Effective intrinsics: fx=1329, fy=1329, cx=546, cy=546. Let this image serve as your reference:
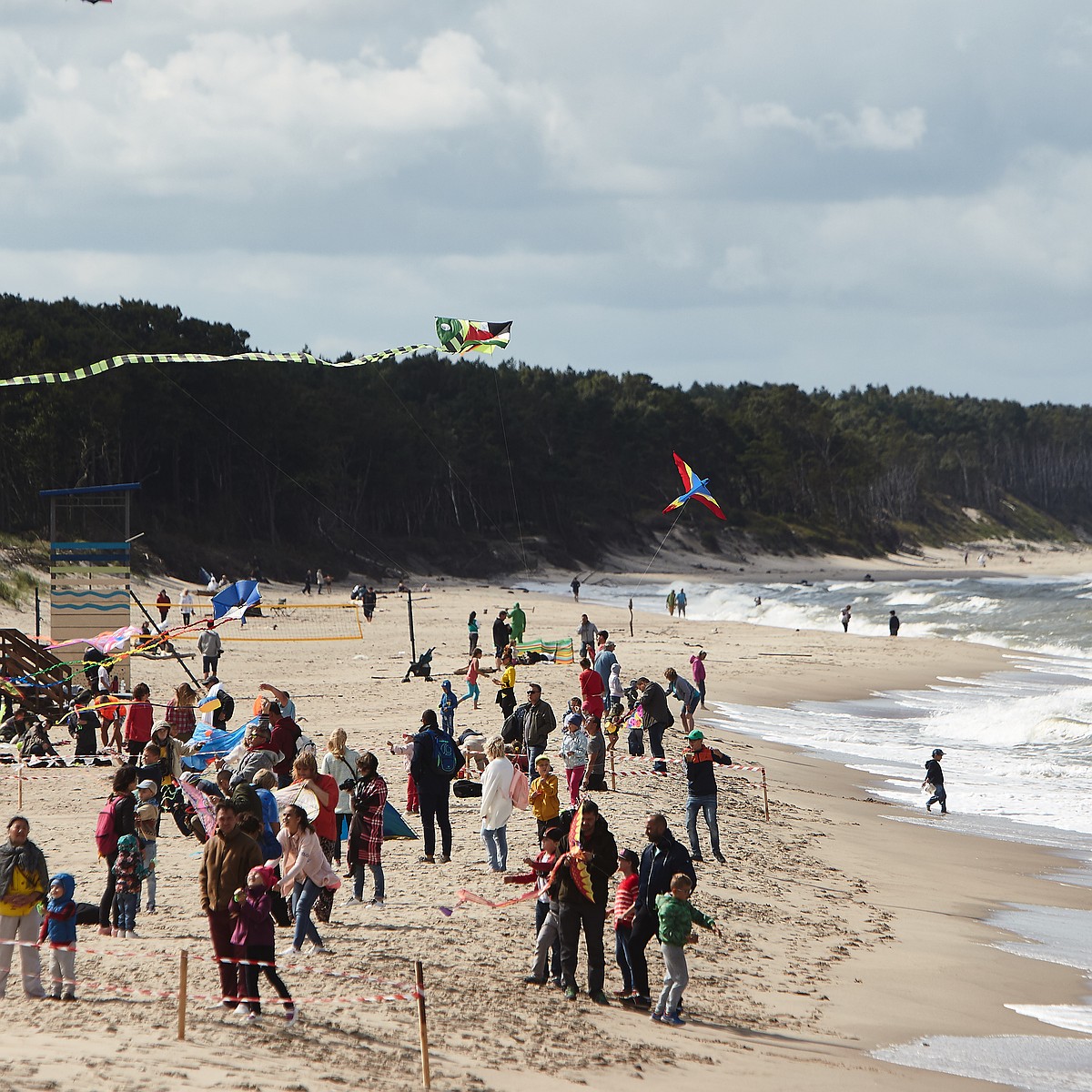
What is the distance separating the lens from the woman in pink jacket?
870cm

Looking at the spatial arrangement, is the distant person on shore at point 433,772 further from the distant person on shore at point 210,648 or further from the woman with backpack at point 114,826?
the distant person on shore at point 210,648

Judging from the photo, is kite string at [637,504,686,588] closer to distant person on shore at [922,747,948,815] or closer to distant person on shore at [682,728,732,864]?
distant person on shore at [922,747,948,815]

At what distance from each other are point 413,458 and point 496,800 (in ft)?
223

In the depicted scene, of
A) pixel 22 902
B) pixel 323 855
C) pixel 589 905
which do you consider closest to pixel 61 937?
pixel 22 902

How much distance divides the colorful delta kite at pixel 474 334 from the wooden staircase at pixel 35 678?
774 centimetres

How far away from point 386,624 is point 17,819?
32.2m

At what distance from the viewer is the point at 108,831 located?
9.34 meters

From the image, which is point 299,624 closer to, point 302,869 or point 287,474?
point 287,474

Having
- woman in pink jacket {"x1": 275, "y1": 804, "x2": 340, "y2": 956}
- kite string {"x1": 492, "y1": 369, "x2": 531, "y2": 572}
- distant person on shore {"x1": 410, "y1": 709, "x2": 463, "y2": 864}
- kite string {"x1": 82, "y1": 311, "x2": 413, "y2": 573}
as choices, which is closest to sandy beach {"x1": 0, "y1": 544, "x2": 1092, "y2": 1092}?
woman in pink jacket {"x1": 275, "y1": 804, "x2": 340, "y2": 956}

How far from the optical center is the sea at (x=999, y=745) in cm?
877

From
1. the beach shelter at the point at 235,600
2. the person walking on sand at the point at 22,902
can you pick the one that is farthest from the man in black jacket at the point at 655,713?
the person walking on sand at the point at 22,902

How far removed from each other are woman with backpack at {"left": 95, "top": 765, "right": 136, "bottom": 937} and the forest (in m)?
44.7

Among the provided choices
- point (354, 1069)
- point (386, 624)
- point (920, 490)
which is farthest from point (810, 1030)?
point (920, 490)

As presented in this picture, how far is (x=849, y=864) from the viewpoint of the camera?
1382 cm
